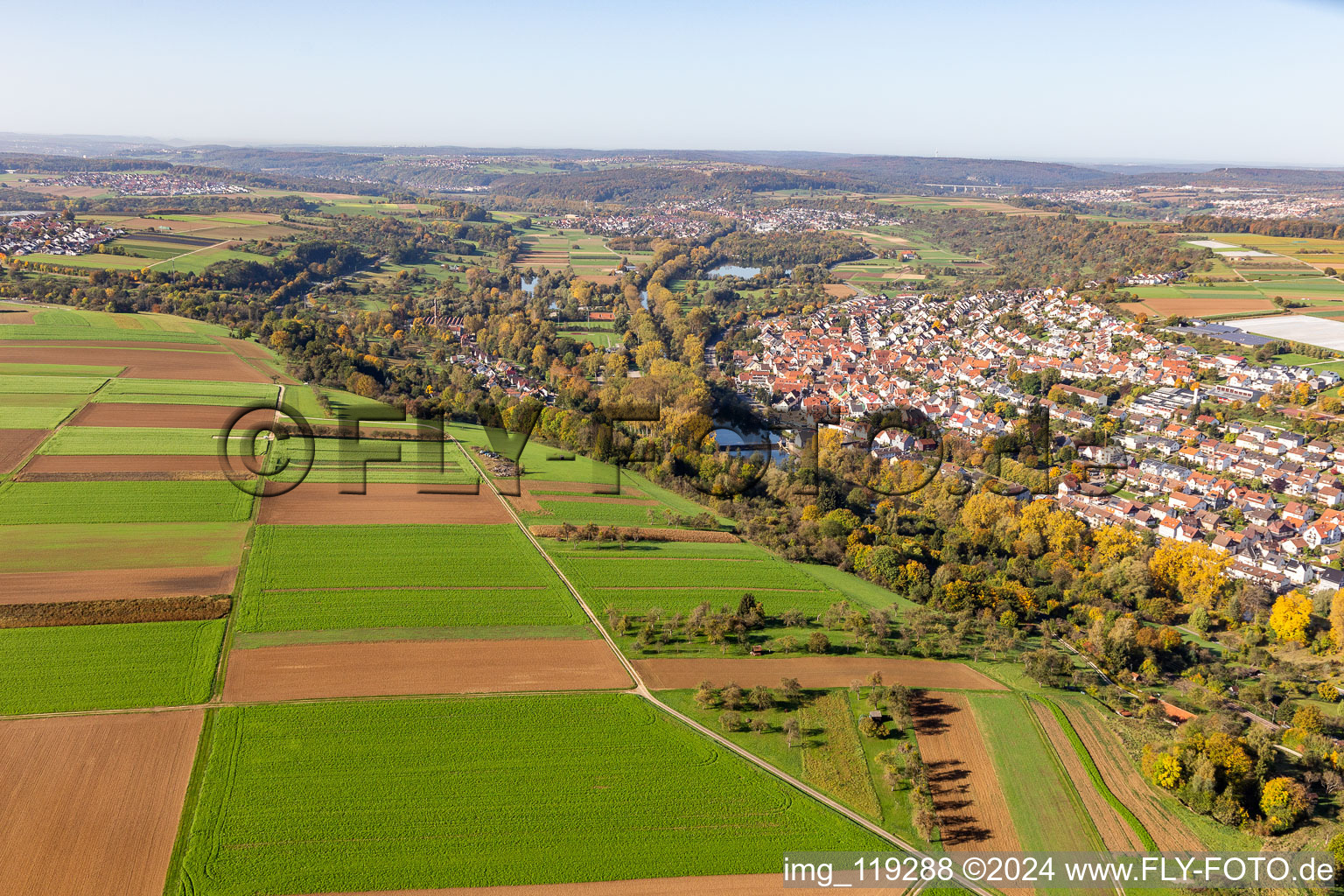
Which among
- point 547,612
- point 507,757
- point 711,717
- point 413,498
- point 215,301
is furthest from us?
point 215,301

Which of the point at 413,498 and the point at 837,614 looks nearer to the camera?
the point at 837,614

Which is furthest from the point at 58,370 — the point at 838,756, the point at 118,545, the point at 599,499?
the point at 838,756

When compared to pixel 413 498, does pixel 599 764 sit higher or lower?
lower

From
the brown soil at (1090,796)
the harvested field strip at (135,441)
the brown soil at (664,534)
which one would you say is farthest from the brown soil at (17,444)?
the brown soil at (1090,796)

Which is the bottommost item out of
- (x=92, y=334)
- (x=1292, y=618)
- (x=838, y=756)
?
(x=838, y=756)

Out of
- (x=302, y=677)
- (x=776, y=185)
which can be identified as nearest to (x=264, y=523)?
(x=302, y=677)

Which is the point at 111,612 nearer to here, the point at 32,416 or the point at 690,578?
the point at 690,578

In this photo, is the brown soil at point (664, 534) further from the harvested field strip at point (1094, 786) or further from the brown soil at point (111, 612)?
the harvested field strip at point (1094, 786)

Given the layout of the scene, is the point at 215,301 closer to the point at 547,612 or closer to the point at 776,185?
the point at 547,612
